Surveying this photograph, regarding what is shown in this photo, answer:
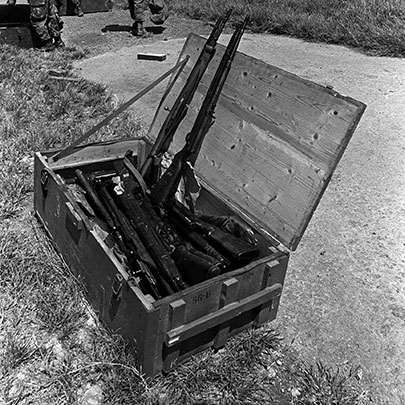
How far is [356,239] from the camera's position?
4.60m

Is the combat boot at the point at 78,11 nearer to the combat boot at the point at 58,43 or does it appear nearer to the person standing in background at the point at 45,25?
the person standing in background at the point at 45,25

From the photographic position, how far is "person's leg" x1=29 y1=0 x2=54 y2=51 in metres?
8.91

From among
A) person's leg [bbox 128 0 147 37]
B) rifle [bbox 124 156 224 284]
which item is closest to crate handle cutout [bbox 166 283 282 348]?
rifle [bbox 124 156 224 284]

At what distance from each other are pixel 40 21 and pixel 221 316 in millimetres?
7080

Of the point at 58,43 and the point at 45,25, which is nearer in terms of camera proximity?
the point at 45,25

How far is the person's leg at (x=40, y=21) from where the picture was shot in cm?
891

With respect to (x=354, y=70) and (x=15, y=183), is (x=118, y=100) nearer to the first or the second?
(x=15, y=183)

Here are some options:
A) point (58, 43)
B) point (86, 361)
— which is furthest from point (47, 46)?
point (86, 361)

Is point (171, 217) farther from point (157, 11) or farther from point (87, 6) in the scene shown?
point (87, 6)

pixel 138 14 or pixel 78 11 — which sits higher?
pixel 138 14

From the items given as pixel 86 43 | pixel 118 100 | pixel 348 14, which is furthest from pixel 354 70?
pixel 86 43

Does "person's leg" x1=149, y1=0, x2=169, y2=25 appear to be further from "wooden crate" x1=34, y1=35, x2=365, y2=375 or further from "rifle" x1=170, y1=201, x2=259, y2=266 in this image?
"rifle" x1=170, y1=201, x2=259, y2=266

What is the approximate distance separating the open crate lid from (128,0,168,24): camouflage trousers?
20.1 ft

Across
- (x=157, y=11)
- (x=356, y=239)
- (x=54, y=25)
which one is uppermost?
(x=356, y=239)
